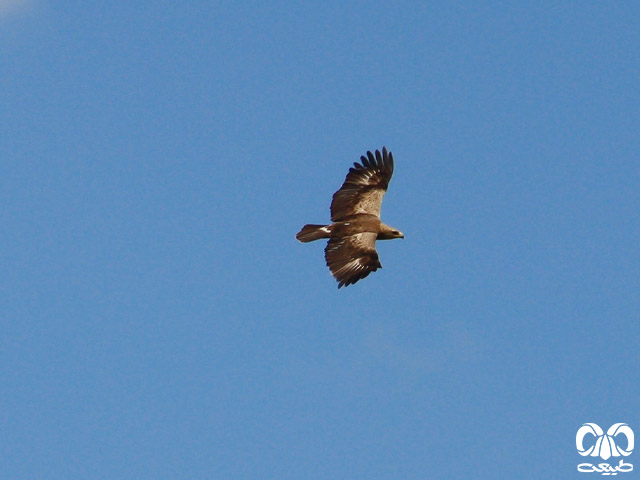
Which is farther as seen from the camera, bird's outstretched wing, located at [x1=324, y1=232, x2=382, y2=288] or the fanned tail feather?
the fanned tail feather

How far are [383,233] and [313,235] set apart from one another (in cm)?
210

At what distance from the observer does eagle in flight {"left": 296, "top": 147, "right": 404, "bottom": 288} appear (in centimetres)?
6869

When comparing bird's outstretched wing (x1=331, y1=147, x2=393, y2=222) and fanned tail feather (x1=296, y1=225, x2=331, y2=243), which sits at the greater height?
bird's outstretched wing (x1=331, y1=147, x2=393, y2=222)

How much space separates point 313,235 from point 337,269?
4.23ft

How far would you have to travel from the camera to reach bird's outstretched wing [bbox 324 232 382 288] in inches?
2697

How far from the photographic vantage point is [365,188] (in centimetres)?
7038

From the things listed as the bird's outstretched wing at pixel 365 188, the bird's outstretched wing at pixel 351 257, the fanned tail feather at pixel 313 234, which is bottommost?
the bird's outstretched wing at pixel 351 257

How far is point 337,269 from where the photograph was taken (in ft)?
225

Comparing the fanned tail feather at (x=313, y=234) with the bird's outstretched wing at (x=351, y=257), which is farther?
the fanned tail feather at (x=313, y=234)

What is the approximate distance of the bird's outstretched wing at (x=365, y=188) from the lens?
7006 cm

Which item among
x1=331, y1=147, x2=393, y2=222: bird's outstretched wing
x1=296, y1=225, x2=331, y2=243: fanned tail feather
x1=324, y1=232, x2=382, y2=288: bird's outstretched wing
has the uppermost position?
x1=331, y1=147, x2=393, y2=222: bird's outstretched wing

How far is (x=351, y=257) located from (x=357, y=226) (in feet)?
3.62

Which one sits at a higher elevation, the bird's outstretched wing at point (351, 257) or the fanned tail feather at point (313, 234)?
the fanned tail feather at point (313, 234)

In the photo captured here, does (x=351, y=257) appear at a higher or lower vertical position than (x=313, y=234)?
lower
